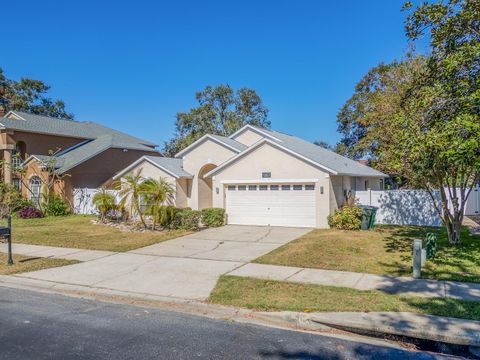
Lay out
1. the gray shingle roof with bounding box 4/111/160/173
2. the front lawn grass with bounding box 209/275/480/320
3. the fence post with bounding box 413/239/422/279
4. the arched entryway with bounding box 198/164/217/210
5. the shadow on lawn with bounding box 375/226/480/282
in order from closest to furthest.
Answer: the front lawn grass with bounding box 209/275/480/320, the fence post with bounding box 413/239/422/279, the shadow on lawn with bounding box 375/226/480/282, the arched entryway with bounding box 198/164/217/210, the gray shingle roof with bounding box 4/111/160/173

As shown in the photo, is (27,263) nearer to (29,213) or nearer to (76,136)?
(29,213)

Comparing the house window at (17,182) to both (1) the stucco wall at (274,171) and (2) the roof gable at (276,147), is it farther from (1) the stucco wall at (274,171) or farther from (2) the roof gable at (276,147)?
(1) the stucco wall at (274,171)

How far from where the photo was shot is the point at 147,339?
5.70 meters

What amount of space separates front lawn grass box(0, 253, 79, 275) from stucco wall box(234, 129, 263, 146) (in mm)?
17642

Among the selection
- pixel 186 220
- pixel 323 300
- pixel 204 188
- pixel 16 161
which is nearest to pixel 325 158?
pixel 204 188

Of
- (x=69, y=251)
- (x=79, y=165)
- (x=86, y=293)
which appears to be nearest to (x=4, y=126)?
(x=79, y=165)

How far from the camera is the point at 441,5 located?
11.4 m

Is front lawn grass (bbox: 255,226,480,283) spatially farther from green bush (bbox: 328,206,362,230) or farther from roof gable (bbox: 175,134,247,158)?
roof gable (bbox: 175,134,247,158)

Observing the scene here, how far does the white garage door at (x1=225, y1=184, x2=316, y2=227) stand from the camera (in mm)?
18375

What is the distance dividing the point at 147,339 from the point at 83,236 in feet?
39.5

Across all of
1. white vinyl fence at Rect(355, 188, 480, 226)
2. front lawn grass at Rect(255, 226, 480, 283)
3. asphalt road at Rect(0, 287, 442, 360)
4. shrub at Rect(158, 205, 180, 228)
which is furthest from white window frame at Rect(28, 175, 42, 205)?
asphalt road at Rect(0, 287, 442, 360)

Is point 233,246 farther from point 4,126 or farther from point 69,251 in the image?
point 4,126

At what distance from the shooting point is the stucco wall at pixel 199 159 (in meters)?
24.1

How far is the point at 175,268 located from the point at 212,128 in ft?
129
